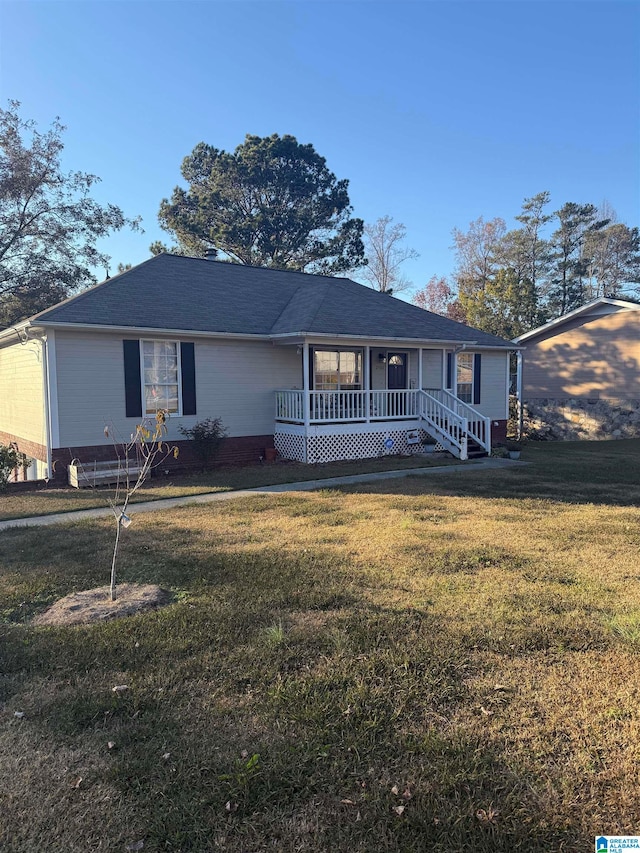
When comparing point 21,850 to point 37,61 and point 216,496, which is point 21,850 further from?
point 37,61

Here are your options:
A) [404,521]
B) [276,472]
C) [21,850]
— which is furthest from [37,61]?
[21,850]

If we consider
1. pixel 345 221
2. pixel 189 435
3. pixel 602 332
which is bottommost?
A: pixel 189 435

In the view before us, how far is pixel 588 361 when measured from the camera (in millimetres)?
22172

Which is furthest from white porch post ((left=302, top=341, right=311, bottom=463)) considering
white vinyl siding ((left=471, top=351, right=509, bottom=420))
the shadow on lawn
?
the shadow on lawn

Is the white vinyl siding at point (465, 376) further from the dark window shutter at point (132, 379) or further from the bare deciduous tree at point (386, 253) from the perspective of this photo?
the bare deciduous tree at point (386, 253)

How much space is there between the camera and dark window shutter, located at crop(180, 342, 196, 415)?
12562 mm

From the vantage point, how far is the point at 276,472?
12.0 metres

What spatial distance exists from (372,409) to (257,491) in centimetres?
626

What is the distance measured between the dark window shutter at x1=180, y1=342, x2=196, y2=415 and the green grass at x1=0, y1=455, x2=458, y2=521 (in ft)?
5.44

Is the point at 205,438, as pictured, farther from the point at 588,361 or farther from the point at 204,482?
the point at 588,361

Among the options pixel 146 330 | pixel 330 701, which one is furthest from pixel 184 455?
pixel 330 701

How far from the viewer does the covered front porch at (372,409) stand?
44.5ft

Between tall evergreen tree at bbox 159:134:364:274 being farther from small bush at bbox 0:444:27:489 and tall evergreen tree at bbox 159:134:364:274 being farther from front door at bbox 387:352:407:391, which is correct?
small bush at bbox 0:444:27:489

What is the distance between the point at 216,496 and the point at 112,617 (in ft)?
16.8
